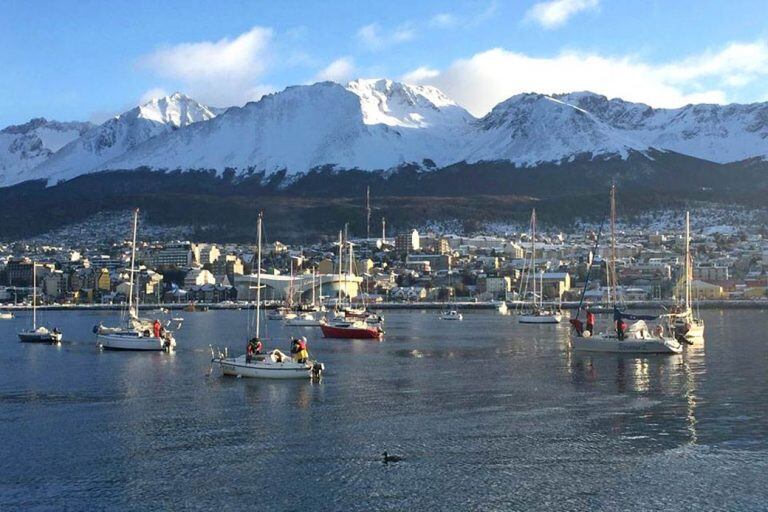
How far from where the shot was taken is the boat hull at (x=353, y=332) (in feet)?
234

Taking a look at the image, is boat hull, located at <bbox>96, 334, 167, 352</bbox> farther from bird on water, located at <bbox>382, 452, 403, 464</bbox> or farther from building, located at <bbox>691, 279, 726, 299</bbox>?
building, located at <bbox>691, 279, 726, 299</bbox>

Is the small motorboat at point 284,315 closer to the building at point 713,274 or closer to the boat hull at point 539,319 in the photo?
the boat hull at point 539,319

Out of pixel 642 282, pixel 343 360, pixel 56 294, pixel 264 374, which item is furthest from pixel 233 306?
pixel 264 374

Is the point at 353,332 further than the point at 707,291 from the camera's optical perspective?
No

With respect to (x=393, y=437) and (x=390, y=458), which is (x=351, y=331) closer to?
(x=393, y=437)

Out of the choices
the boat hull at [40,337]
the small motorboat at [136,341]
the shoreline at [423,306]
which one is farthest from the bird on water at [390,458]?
the shoreline at [423,306]

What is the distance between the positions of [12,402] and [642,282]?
134 metres

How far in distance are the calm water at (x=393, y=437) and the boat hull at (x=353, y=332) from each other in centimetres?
2127

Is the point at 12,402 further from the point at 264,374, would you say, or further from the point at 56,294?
the point at 56,294

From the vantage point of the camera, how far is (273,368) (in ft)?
133

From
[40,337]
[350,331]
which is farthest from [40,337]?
[350,331]

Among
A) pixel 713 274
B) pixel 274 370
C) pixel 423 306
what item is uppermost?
pixel 713 274

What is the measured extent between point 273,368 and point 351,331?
103 ft

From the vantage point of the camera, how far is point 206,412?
1310 inches
